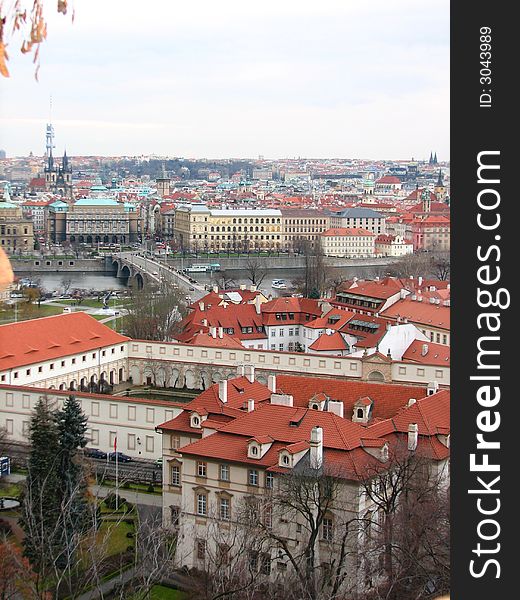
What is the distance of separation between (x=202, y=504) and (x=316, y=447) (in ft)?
3.98

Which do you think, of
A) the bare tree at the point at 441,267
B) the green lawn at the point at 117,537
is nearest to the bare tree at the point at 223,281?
the bare tree at the point at 441,267

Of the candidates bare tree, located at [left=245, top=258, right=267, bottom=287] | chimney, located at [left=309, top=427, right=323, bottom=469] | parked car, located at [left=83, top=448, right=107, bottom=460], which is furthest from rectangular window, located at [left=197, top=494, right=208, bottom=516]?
bare tree, located at [left=245, top=258, right=267, bottom=287]

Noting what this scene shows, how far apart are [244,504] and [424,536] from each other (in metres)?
1.80

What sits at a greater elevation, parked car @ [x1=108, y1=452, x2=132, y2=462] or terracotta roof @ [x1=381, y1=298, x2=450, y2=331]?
terracotta roof @ [x1=381, y1=298, x2=450, y2=331]

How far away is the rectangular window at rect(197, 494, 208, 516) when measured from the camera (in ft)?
29.1

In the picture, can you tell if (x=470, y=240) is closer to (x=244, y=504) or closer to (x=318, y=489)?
(x=318, y=489)

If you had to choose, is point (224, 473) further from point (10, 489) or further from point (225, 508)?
point (10, 489)

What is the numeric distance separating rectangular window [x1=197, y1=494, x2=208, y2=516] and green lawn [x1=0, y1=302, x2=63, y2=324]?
13.6m

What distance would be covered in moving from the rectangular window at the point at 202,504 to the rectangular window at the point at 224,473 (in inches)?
9.2

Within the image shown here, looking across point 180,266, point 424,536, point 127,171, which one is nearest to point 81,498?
point 424,536

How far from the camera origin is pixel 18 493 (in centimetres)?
1024

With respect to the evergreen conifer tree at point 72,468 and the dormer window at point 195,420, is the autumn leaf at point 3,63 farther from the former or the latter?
the dormer window at point 195,420

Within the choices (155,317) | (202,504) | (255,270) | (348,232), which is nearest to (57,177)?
(348,232)

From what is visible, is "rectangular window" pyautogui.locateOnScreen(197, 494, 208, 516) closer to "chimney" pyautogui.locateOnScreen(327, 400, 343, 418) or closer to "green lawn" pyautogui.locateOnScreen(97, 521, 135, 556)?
"green lawn" pyautogui.locateOnScreen(97, 521, 135, 556)
